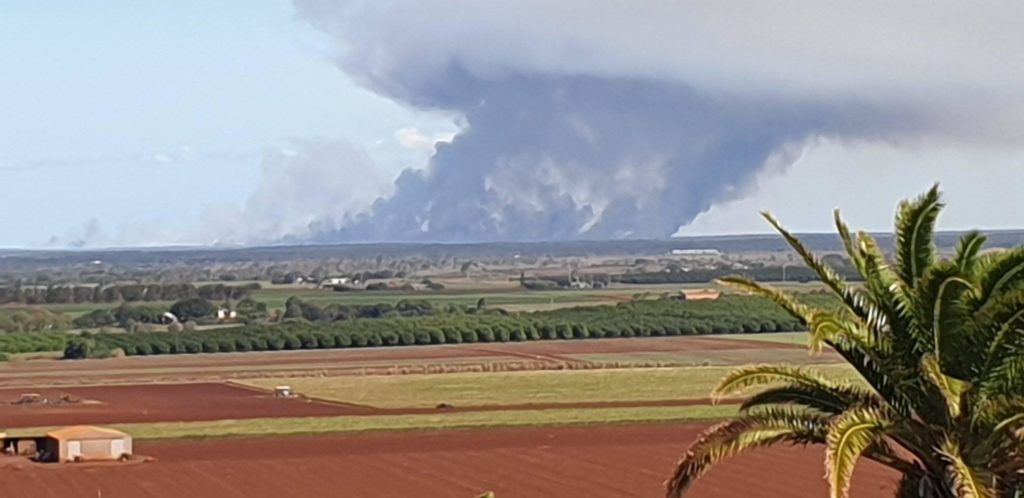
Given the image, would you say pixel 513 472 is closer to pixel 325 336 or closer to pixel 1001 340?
pixel 1001 340

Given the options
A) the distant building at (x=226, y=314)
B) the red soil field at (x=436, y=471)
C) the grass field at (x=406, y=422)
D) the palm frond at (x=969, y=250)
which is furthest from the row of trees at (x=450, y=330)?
the palm frond at (x=969, y=250)

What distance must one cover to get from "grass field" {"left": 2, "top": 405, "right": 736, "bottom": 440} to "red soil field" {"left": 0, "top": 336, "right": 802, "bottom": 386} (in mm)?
23867

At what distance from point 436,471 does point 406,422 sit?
1333 cm

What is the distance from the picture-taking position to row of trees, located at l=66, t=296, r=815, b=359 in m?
99.9

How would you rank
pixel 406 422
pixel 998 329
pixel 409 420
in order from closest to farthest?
pixel 998 329
pixel 406 422
pixel 409 420

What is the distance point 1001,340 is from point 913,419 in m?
1.04

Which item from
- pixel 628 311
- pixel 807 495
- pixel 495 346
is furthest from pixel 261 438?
pixel 628 311

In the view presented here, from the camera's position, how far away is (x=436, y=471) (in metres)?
36.3

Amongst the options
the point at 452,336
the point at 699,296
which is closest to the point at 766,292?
the point at 452,336

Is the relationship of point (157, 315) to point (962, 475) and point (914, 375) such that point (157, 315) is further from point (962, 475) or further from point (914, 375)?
point (962, 475)

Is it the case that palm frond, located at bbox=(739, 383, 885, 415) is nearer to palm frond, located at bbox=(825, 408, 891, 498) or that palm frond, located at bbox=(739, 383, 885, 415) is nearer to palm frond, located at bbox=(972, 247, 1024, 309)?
palm frond, located at bbox=(825, 408, 891, 498)

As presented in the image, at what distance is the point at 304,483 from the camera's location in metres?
34.6

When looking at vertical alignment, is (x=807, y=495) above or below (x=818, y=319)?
below

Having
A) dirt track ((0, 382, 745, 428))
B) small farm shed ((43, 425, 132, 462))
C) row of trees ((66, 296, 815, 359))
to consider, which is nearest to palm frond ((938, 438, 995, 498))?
small farm shed ((43, 425, 132, 462))
